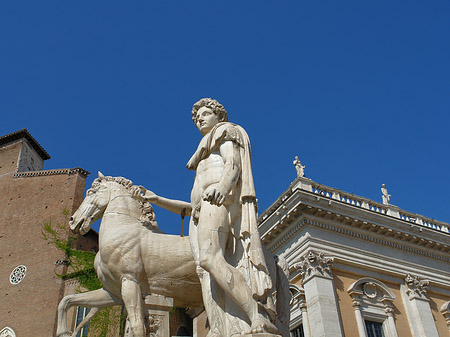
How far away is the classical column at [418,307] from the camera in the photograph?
2145cm

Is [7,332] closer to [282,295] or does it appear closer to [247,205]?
[282,295]

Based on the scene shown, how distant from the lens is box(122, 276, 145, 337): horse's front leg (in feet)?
19.3

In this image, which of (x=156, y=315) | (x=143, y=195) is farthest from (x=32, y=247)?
(x=156, y=315)

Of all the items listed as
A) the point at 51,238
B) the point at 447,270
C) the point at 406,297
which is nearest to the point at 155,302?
the point at 406,297

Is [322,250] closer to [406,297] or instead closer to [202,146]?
[406,297]

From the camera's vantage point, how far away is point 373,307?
21141 millimetres

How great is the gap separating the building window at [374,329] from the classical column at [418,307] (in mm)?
1433

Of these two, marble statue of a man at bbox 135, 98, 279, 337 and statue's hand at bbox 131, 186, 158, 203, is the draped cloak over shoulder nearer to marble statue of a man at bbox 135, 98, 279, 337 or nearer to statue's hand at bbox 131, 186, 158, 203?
marble statue of a man at bbox 135, 98, 279, 337

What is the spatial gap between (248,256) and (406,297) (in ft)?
61.4

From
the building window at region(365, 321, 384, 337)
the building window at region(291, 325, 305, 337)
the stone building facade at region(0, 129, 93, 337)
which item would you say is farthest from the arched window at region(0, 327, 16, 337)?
the building window at region(365, 321, 384, 337)

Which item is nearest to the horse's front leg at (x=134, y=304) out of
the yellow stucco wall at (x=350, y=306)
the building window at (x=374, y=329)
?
the yellow stucco wall at (x=350, y=306)

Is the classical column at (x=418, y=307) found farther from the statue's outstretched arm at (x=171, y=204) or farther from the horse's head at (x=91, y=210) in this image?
the horse's head at (x=91, y=210)

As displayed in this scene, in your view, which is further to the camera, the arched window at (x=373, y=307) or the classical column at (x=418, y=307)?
the classical column at (x=418, y=307)

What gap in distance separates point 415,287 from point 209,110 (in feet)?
60.6
